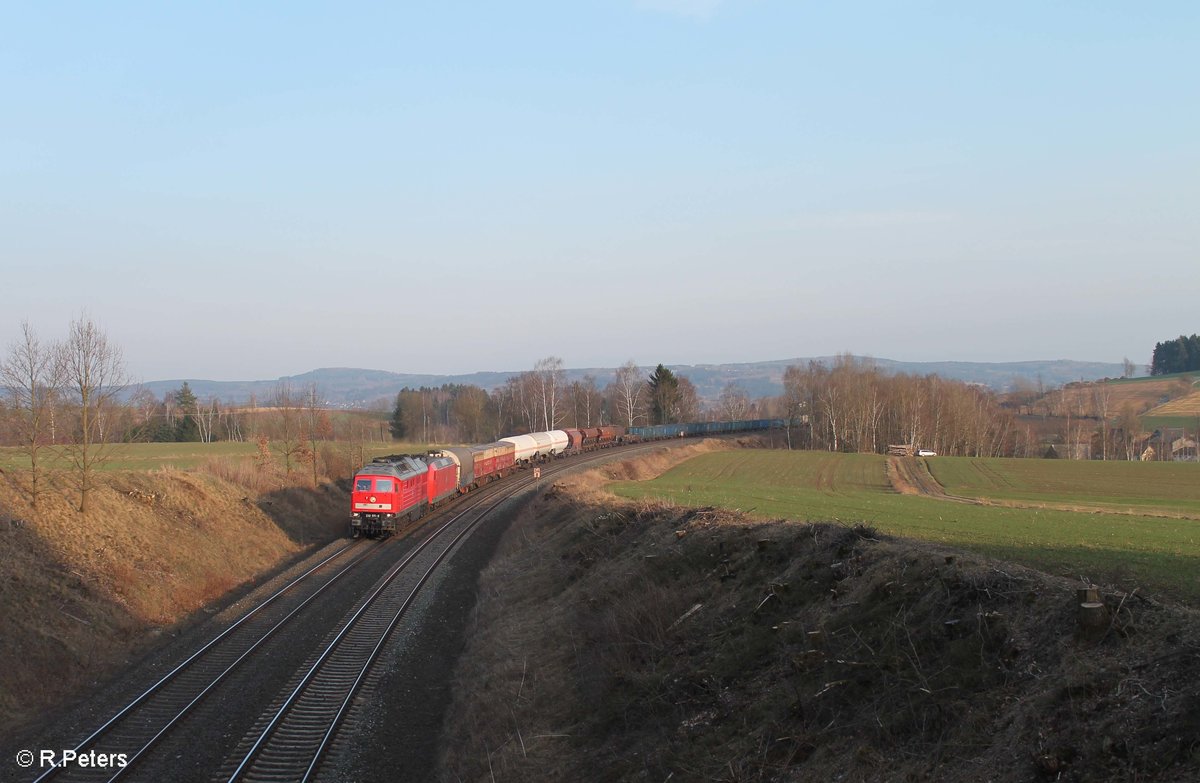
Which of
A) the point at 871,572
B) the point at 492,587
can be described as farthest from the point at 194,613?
the point at 871,572

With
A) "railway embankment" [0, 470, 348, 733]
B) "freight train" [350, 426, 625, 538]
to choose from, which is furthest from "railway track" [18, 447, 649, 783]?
"freight train" [350, 426, 625, 538]

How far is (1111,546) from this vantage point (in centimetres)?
1389

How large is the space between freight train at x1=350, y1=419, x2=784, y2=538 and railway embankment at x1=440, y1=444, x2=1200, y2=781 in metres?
15.8

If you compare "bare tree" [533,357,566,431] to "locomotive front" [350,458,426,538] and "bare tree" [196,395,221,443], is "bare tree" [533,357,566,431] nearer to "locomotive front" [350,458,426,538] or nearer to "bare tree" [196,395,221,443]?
"bare tree" [196,395,221,443]

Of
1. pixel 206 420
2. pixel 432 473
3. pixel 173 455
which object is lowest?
pixel 432 473

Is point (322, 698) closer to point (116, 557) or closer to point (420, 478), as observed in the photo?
point (116, 557)

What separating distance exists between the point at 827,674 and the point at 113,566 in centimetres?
2022

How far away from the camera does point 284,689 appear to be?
1452 centimetres

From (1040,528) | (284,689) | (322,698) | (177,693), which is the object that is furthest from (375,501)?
(1040,528)

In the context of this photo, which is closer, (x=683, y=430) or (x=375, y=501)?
(x=375, y=501)

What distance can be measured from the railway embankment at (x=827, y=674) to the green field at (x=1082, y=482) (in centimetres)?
2396

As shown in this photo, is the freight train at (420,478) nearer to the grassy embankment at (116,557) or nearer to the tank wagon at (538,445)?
the tank wagon at (538,445)

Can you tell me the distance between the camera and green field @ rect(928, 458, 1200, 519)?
34125 millimetres

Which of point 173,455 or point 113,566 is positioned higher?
point 173,455
